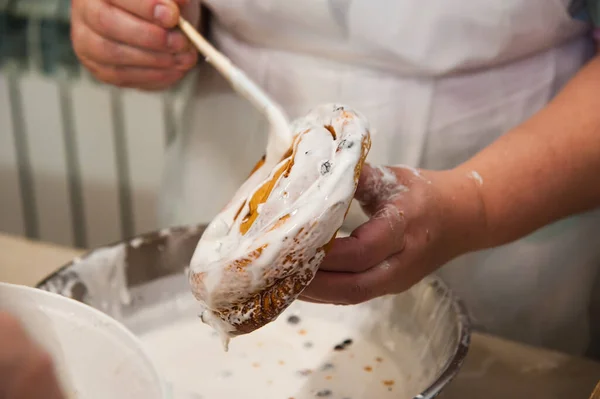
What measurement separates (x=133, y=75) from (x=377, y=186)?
0.27 metres

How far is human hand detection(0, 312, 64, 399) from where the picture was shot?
219 mm

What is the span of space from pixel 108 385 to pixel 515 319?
0.40m

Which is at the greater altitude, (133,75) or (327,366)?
(133,75)

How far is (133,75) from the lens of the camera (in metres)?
0.54

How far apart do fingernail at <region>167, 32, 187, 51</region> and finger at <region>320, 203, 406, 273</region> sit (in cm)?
24

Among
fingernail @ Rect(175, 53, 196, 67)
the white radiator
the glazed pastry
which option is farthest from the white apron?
the white radiator

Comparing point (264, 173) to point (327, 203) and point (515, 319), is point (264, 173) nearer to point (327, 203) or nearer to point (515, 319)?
point (327, 203)

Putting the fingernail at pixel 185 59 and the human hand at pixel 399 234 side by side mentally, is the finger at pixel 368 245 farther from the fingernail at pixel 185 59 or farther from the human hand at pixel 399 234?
the fingernail at pixel 185 59

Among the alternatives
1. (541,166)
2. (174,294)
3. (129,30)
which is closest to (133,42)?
(129,30)

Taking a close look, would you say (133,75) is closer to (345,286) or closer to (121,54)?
(121,54)

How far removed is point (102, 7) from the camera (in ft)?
1.65

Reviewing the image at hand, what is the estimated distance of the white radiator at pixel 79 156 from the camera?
0.98m

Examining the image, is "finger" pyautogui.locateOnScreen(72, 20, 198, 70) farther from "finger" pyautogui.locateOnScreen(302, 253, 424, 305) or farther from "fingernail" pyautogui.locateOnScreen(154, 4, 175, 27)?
"finger" pyautogui.locateOnScreen(302, 253, 424, 305)

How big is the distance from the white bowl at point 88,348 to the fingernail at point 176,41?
0.25m
